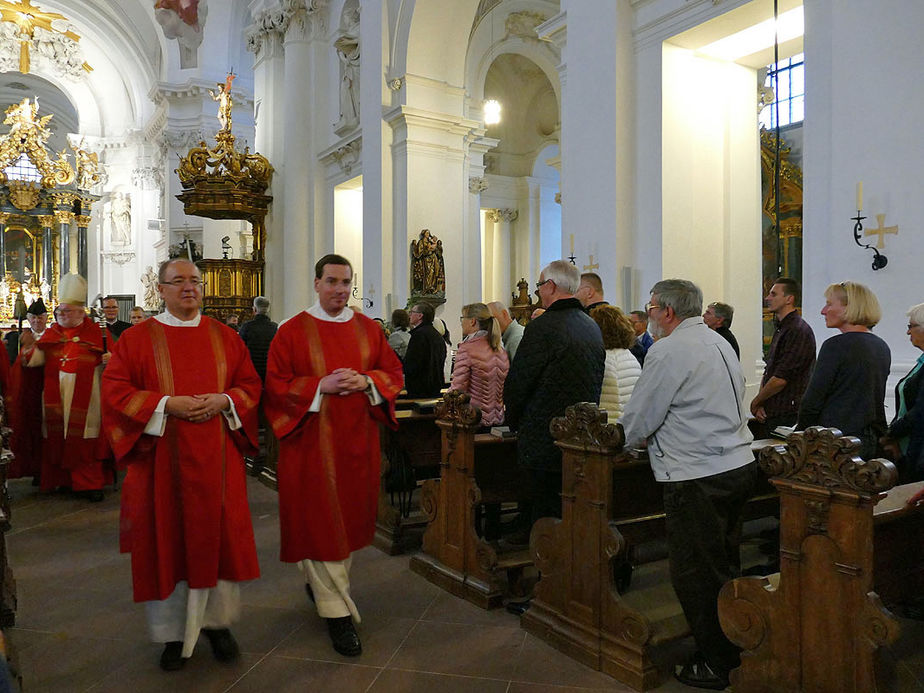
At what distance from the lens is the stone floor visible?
10.4 feet

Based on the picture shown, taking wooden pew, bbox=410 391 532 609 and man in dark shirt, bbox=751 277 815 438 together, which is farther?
man in dark shirt, bbox=751 277 815 438

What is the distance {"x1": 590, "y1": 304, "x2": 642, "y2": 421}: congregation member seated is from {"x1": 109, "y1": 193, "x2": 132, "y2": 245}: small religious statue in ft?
93.5

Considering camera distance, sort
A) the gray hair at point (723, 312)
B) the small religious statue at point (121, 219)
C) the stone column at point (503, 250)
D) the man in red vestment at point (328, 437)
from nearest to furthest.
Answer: the man in red vestment at point (328, 437) → the gray hair at point (723, 312) → the stone column at point (503, 250) → the small religious statue at point (121, 219)

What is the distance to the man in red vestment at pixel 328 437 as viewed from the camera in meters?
3.52

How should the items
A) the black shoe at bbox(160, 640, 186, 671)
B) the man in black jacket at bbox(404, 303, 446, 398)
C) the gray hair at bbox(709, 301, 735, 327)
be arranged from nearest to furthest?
1. the black shoe at bbox(160, 640, 186, 671)
2. the gray hair at bbox(709, 301, 735, 327)
3. the man in black jacket at bbox(404, 303, 446, 398)

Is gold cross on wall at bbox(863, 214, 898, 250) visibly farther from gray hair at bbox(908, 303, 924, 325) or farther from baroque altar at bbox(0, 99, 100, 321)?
baroque altar at bbox(0, 99, 100, 321)

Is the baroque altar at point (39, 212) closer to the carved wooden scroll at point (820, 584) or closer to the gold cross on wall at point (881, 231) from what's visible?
the gold cross on wall at point (881, 231)

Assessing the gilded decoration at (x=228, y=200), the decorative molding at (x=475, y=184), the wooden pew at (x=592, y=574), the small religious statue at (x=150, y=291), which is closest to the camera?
the wooden pew at (x=592, y=574)

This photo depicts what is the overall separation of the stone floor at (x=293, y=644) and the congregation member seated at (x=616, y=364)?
4.10 ft

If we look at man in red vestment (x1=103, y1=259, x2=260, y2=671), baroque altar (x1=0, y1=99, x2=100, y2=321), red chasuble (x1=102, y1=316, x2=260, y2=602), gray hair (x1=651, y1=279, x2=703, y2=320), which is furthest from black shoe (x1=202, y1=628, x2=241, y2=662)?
baroque altar (x1=0, y1=99, x2=100, y2=321)

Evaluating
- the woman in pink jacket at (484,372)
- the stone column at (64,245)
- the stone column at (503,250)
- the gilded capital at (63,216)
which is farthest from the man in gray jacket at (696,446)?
the stone column at (64,245)

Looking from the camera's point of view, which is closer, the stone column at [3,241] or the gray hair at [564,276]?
the gray hair at [564,276]

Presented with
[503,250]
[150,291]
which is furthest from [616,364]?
[150,291]

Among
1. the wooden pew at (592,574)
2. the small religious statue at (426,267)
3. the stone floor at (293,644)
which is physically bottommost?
the stone floor at (293,644)
